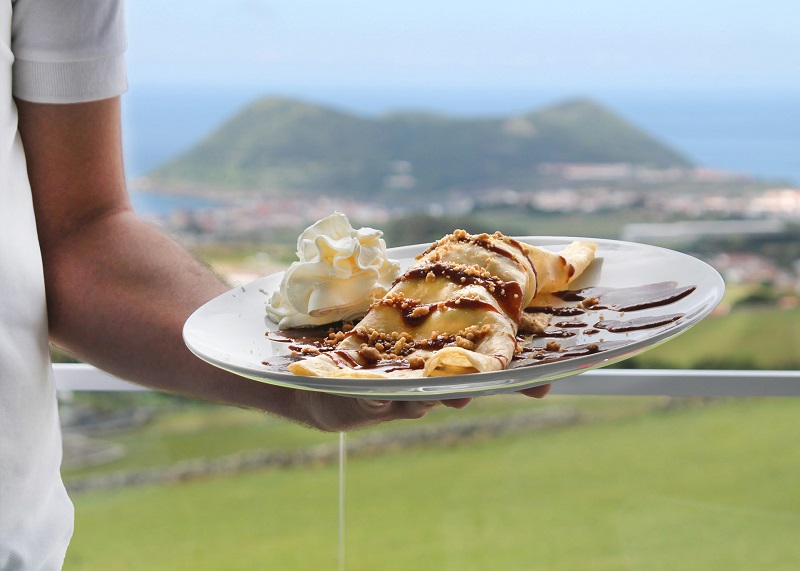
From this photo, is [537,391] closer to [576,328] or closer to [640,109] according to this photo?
[576,328]

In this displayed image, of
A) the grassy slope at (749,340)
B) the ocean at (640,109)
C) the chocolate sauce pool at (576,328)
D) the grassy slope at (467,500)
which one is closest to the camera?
the chocolate sauce pool at (576,328)

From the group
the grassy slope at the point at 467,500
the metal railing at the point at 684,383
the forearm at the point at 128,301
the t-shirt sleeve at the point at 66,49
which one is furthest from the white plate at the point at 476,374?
the grassy slope at the point at 467,500

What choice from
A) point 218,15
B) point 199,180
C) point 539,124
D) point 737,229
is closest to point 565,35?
point 539,124

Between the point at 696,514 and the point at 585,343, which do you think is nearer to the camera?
the point at 585,343

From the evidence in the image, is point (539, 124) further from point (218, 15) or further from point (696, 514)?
point (696, 514)

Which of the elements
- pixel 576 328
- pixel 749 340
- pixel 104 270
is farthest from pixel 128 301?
pixel 749 340

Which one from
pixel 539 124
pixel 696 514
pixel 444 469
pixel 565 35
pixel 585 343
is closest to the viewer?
pixel 585 343

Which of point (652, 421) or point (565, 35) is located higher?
point (565, 35)

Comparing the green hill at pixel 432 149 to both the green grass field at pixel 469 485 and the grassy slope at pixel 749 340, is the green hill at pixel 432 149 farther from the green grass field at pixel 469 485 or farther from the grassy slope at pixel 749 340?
the green grass field at pixel 469 485
